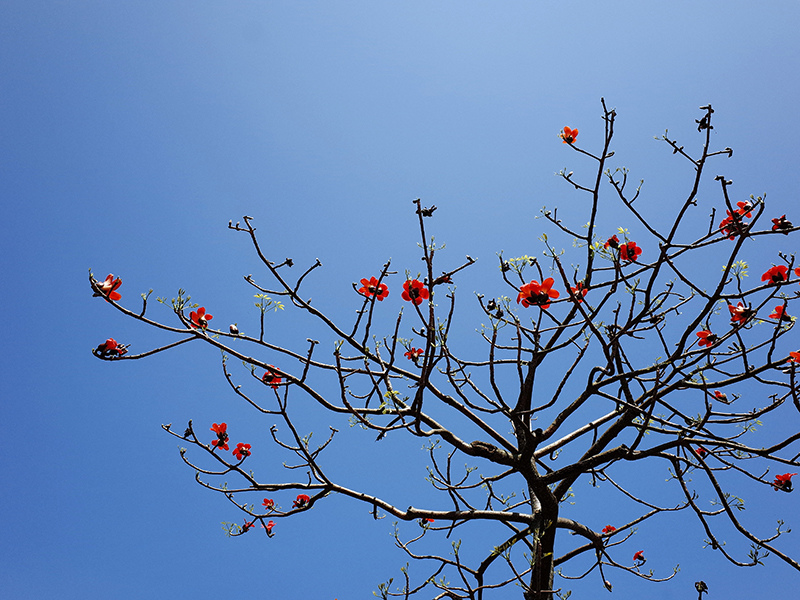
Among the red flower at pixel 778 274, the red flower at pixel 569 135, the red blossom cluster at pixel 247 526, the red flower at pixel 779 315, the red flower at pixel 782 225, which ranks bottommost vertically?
the red blossom cluster at pixel 247 526

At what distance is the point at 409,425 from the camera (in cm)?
311

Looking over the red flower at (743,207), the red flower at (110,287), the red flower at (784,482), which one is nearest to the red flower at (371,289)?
the red flower at (110,287)

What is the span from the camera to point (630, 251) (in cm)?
345

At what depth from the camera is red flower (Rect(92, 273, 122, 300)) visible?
271cm

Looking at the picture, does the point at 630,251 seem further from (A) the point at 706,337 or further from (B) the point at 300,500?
(B) the point at 300,500

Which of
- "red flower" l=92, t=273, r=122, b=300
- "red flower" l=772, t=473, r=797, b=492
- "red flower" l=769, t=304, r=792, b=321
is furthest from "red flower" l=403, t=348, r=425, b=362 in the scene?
"red flower" l=772, t=473, r=797, b=492

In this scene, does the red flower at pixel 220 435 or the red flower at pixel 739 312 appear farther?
the red flower at pixel 220 435

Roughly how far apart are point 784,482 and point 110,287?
5.03m

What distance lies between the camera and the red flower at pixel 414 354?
3.87 m

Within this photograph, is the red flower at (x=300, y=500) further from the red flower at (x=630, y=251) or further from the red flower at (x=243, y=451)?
the red flower at (x=630, y=251)

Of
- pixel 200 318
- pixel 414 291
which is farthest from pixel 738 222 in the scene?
pixel 200 318

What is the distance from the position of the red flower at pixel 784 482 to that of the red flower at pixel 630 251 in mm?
2109

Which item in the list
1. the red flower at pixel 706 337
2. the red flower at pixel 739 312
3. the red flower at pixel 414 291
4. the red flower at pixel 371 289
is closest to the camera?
the red flower at pixel 414 291

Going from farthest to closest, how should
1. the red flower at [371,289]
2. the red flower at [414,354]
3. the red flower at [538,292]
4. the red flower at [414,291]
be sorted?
the red flower at [414,354] < the red flower at [371,289] < the red flower at [414,291] < the red flower at [538,292]
